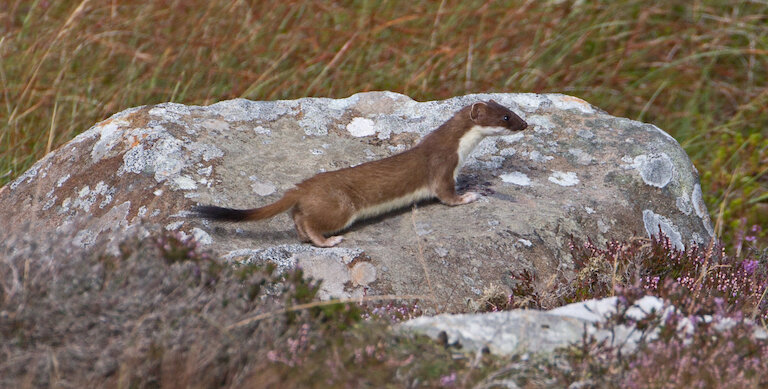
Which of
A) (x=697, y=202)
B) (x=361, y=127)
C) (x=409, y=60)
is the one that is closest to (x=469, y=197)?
(x=361, y=127)

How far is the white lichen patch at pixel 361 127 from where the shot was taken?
5.56 m

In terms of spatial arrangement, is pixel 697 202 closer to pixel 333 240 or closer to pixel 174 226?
pixel 333 240

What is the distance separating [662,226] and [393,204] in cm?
156

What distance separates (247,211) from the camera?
4.44 meters

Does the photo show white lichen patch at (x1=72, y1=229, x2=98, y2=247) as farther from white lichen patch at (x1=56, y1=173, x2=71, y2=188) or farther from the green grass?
the green grass

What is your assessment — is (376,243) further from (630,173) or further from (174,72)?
(174,72)

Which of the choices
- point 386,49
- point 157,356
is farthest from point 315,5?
point 157,356

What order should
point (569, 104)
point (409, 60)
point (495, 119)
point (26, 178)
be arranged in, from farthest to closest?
point (409, 60) < point (569, 104) < point (495, 119) < point (26, 178)

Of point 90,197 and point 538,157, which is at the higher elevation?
point 538,157

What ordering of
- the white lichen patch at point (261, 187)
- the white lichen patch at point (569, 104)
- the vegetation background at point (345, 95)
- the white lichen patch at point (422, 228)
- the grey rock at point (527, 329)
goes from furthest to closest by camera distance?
the white lichen patch at point (569, 104) < the white lichen patch at point (261, 187) < the white lichen patch at point (422, 228) < the grey rock at point (527, 329) < the vegetation background at point (345, 95)

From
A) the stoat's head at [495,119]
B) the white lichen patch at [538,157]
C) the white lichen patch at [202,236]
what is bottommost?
the white lichen patch at [202,236]

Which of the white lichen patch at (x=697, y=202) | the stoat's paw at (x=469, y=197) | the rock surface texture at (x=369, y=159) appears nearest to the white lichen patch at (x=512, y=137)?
the rock surface texture at (x=369, y=159)

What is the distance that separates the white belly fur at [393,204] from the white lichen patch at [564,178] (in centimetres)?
75

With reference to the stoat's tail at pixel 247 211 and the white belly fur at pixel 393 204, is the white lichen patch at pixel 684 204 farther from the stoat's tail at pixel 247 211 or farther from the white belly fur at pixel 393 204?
the stoat's tail at pixel 247 211
